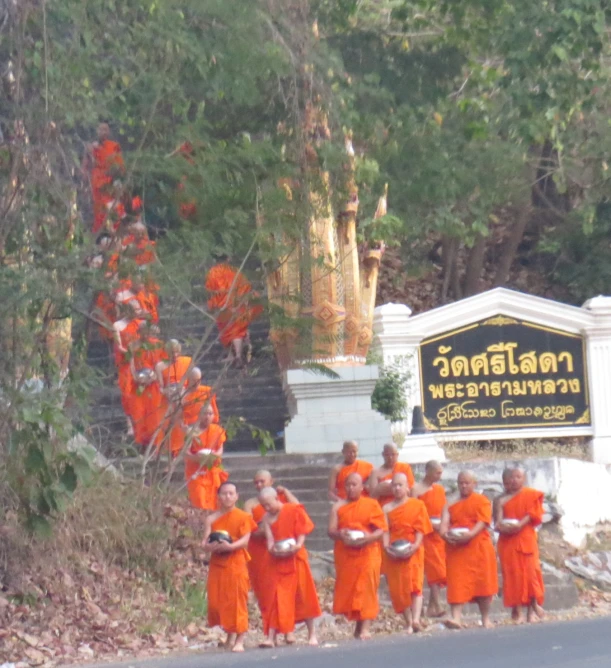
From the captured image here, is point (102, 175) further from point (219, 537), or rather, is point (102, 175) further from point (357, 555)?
point (357, 555)

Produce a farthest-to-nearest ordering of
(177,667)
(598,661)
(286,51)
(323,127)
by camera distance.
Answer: (323,127) < (286,51) < (177,667) < (598,661)

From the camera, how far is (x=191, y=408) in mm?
12477

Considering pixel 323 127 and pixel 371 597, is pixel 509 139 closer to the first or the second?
pixel 323 127

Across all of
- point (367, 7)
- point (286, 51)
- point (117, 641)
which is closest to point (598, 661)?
point (117, 641)

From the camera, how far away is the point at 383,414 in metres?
15.1

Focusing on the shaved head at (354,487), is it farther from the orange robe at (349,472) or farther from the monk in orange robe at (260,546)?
the orange robe at (349,472)

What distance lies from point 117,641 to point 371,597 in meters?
2.06

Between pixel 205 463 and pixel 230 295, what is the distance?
6.27 ft

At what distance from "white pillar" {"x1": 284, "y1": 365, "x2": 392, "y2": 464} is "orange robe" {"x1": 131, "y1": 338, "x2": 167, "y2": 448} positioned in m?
1.78

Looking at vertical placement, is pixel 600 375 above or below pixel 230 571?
above

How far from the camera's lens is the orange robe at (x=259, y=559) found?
10.8 meters

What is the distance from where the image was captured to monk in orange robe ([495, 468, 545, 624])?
11711 mm

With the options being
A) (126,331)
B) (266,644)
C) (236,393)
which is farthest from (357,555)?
(236,393)

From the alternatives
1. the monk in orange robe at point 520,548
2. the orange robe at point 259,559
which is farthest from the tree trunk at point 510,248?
the orange robe at point 259,559
